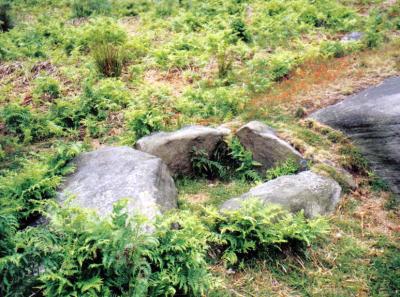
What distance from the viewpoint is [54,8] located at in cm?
1531

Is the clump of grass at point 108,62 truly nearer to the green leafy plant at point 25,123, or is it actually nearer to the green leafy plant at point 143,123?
the green leafy plant at point 25,123

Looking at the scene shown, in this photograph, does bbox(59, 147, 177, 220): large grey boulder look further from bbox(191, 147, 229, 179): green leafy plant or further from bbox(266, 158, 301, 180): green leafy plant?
bbox(266, 158, 301, 180): green leafy plant

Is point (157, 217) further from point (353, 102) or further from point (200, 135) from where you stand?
point (353, 102)

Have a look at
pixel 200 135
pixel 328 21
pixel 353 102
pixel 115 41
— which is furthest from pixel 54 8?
pixel 353 102

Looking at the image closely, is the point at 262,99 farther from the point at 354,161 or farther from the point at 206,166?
the point at 354,161

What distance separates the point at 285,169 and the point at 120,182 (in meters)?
2.52

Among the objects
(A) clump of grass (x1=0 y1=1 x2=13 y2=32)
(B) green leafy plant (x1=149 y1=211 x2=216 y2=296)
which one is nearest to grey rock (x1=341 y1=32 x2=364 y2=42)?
(B) green leafy plant (x1=149 y1=211 x2=216 y2=296)

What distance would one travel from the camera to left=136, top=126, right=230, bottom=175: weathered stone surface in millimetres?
6766

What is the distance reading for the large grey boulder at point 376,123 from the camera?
6.24 metres

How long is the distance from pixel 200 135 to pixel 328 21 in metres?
7.14

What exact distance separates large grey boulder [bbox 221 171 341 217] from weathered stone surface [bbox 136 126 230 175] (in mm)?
1366

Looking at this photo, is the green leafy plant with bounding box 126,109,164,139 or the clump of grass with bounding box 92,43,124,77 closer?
the green leafy plant with bounding box 126,109,164,139

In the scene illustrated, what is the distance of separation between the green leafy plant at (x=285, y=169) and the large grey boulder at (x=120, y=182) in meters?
1.55

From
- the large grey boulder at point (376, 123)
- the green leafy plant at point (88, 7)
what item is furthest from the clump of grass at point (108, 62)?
the large grey boulder at point (376, 123)
